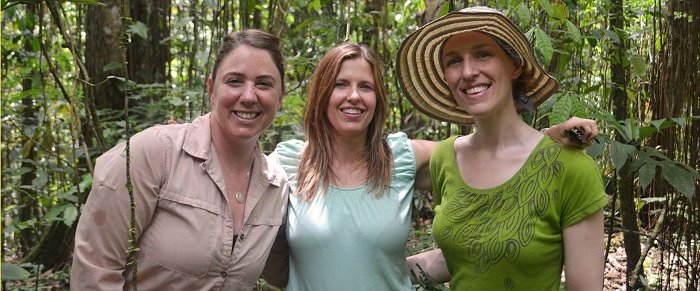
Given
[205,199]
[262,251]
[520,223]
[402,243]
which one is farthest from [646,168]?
[205,199]

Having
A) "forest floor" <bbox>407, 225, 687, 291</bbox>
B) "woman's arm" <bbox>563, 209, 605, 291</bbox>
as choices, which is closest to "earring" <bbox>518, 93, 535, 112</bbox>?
"woman's arm" <bbox>563, 209, 605, 291</bbox>

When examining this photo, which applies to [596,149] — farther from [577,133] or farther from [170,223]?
[170,223]

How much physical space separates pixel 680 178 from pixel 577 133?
70 centimetres

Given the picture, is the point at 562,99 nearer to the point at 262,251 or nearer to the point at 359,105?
the point at 359,105

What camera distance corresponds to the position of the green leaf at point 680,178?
2207 mm

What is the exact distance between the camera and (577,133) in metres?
1.77

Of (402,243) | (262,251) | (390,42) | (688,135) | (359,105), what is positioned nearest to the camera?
(262,251)

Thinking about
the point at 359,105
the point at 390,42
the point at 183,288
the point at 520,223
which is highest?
the point at 390,42

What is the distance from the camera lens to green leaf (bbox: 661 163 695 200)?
2.21 meters

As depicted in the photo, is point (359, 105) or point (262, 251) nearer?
point (262, 251)

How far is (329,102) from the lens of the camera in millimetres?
2477

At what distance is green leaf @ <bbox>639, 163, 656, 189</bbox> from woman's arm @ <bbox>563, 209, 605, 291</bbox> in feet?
1.73

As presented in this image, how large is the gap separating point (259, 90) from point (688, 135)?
6.81ft

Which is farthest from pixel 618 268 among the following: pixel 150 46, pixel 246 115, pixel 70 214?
pixel 150 46
